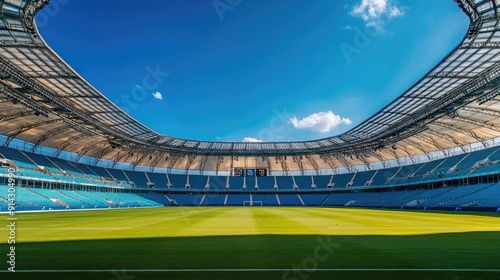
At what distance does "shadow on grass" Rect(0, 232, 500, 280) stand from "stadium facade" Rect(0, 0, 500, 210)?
18806 millimetres

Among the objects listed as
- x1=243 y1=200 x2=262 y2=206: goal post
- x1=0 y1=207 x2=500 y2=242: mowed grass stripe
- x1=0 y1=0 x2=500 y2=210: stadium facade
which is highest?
x1=0 y1=0 x2=500 y2=210: stadium facade

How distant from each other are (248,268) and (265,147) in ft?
227

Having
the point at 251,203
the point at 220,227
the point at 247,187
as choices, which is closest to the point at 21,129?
the point at 220,227

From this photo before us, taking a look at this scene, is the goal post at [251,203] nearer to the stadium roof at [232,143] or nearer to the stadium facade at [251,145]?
the stadium facade at [251,145]

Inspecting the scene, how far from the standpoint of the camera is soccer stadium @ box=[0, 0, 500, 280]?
327 inches

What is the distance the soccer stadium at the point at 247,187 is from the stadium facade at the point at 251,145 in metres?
0.28

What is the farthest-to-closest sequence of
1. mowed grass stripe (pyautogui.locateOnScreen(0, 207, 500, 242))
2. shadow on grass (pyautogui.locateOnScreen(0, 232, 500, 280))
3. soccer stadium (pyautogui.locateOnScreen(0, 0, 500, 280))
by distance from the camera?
mowed grass stripe (pyautogui.locateOnScreen(0, 207, 500, 242)) → soccer stadium (pyautogui.locateOnScreen(0, 0, 500, 280)) → shadow on grass (pyautogui.locateOnScreen(0, 232, 500, 280))

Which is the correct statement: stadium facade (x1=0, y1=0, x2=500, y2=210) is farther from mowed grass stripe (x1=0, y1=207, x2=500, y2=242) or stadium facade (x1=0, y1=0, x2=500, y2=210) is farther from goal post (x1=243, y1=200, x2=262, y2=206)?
mowed grass stripe (x1=0, y1=207, x2=500, y2=242)

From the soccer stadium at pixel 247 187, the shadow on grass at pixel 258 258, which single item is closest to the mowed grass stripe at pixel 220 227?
the soccer stadium at pixel 247 187

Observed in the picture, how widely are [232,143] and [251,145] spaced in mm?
4703

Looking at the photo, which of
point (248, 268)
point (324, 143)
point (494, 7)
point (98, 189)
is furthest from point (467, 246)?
point (98, 189)

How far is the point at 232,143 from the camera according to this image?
243ft

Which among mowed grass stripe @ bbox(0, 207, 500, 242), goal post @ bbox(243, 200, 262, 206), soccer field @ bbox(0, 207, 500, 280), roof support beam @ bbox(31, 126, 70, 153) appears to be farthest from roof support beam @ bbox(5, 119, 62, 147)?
goal post @ bbox(243, 200, 262, 206)

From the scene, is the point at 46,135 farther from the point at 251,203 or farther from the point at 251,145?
the point at 251,203
